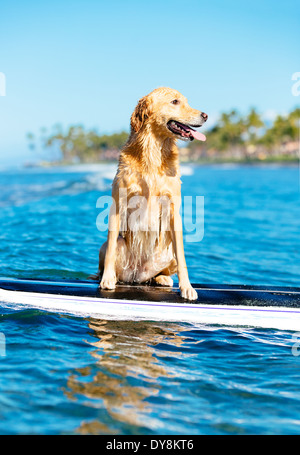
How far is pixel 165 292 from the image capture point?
6.94 meters

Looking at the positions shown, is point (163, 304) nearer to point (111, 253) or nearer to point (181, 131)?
point (111, 253)

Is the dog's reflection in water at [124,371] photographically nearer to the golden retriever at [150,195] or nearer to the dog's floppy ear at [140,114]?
the golden retriever at [150,195]

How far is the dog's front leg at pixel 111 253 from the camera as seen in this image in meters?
6.69

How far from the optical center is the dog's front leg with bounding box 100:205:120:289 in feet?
21.9

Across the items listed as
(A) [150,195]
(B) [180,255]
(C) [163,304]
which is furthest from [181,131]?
(C) [163,304]

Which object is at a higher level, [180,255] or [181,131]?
[181,131]

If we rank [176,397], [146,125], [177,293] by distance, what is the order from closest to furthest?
1. [176,397]
2. [146,125]
3. [177,293]

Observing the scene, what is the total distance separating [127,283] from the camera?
7.29 m

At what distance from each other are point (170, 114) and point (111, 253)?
1865 mm

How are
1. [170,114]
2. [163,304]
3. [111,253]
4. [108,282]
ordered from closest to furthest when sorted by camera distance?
[170,114], [163,304], [111,253], [108,282]

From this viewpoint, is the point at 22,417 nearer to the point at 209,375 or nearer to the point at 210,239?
the point at 209,375
